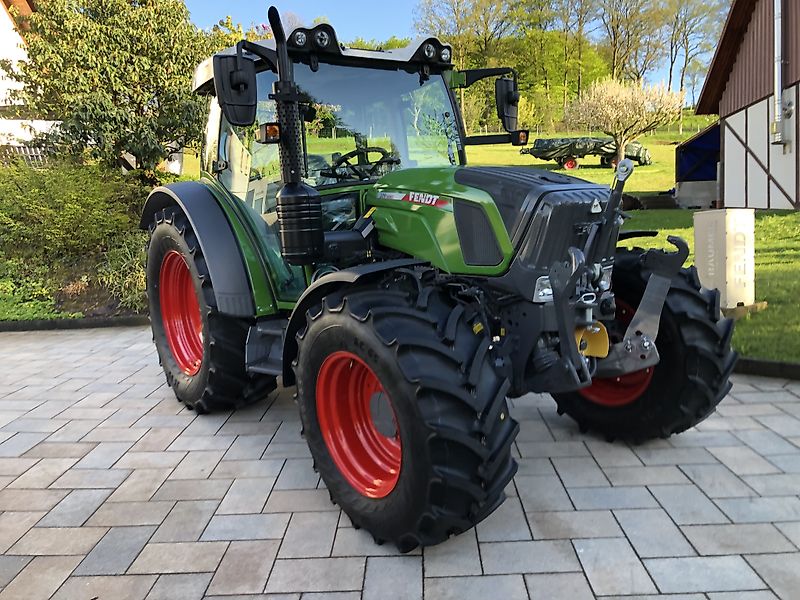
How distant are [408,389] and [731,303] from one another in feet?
14.7

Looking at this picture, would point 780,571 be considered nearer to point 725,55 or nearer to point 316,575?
point 316,575

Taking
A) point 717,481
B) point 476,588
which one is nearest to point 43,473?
point 476,588

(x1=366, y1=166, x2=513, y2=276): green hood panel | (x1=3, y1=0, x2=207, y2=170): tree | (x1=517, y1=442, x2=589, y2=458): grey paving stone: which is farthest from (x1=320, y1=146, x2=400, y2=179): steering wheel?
(x1=3, y1=0, x2=207, y2=170): tree

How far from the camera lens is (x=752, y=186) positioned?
15.2 m

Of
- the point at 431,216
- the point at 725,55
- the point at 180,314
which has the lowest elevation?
the point at 180,314

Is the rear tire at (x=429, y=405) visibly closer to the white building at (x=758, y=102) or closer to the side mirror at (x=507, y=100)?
the side mirror at (x=507, y=100)

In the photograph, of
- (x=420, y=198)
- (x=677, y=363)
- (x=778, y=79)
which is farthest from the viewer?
(x=778, y=79)

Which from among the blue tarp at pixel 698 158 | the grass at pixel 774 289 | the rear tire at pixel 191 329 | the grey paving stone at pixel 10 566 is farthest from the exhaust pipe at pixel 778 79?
the grey paving stone at pixel 10 566

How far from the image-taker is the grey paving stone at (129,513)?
2955 millimetres

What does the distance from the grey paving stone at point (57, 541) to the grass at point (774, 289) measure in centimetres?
444

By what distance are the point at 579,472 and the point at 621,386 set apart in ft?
2.04

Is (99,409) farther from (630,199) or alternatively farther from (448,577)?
(630,199)

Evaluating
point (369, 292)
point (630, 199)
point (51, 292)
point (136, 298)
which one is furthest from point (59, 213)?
point (630, 199)

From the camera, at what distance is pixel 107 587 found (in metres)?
2.47
